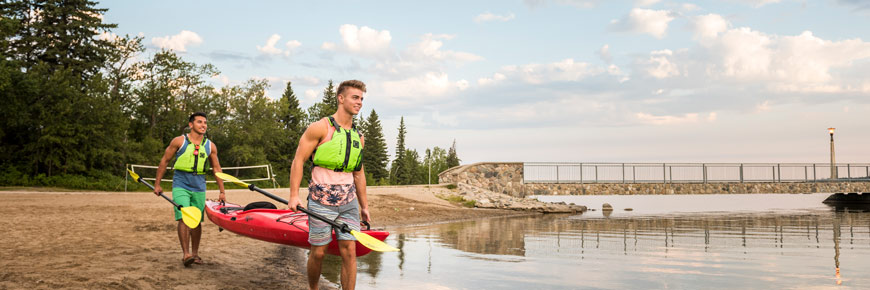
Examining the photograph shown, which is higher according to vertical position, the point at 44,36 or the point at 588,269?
the point at 44,36

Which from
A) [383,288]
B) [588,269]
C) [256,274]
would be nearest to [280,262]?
[256,274]

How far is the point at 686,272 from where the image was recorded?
8.43 m

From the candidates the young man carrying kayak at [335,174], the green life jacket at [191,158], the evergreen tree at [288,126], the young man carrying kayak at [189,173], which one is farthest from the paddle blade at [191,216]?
the evergreen tree at [288,126]

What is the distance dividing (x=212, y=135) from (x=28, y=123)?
57.4 ft

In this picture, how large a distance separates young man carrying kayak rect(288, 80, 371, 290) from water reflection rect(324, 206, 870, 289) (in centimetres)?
230

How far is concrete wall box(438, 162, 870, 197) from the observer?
103ft

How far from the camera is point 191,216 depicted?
20.9ft

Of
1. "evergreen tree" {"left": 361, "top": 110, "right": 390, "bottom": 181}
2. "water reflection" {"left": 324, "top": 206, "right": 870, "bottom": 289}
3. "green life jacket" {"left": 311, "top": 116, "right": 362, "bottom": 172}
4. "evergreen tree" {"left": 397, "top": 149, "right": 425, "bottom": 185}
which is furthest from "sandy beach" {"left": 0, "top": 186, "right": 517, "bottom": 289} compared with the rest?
"evergreen tree" {"left": 397, "top": 149, "right": 425, "bottom": 185}

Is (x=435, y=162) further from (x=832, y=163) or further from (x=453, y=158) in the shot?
(x=832, y=163)

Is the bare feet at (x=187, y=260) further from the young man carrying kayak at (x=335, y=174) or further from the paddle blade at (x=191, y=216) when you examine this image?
the young man carrying kayak at (x=335, y=174)

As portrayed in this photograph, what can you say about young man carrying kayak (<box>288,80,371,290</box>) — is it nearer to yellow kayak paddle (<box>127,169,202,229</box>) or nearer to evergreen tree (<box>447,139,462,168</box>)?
yellow kayak paddle (<box>127,169,202,229</box>)

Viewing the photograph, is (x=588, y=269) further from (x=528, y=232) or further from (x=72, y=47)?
(x=72, y=47)

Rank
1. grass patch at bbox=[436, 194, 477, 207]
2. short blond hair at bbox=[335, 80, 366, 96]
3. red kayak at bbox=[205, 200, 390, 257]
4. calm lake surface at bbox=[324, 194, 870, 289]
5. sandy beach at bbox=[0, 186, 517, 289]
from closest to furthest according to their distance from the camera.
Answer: short blond hair at bbox=[335, 80, 366, 96], sandy beach at bbox=[0, 186, 517, 289], red kayak at bbox=[205, 200, 390, 257], calm lake surface at bbox=[324, 194, 870, 289], grass patch at bbox=[436, 194, 477, 207]

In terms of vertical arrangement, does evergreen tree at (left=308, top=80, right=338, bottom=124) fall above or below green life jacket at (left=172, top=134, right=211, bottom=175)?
above
